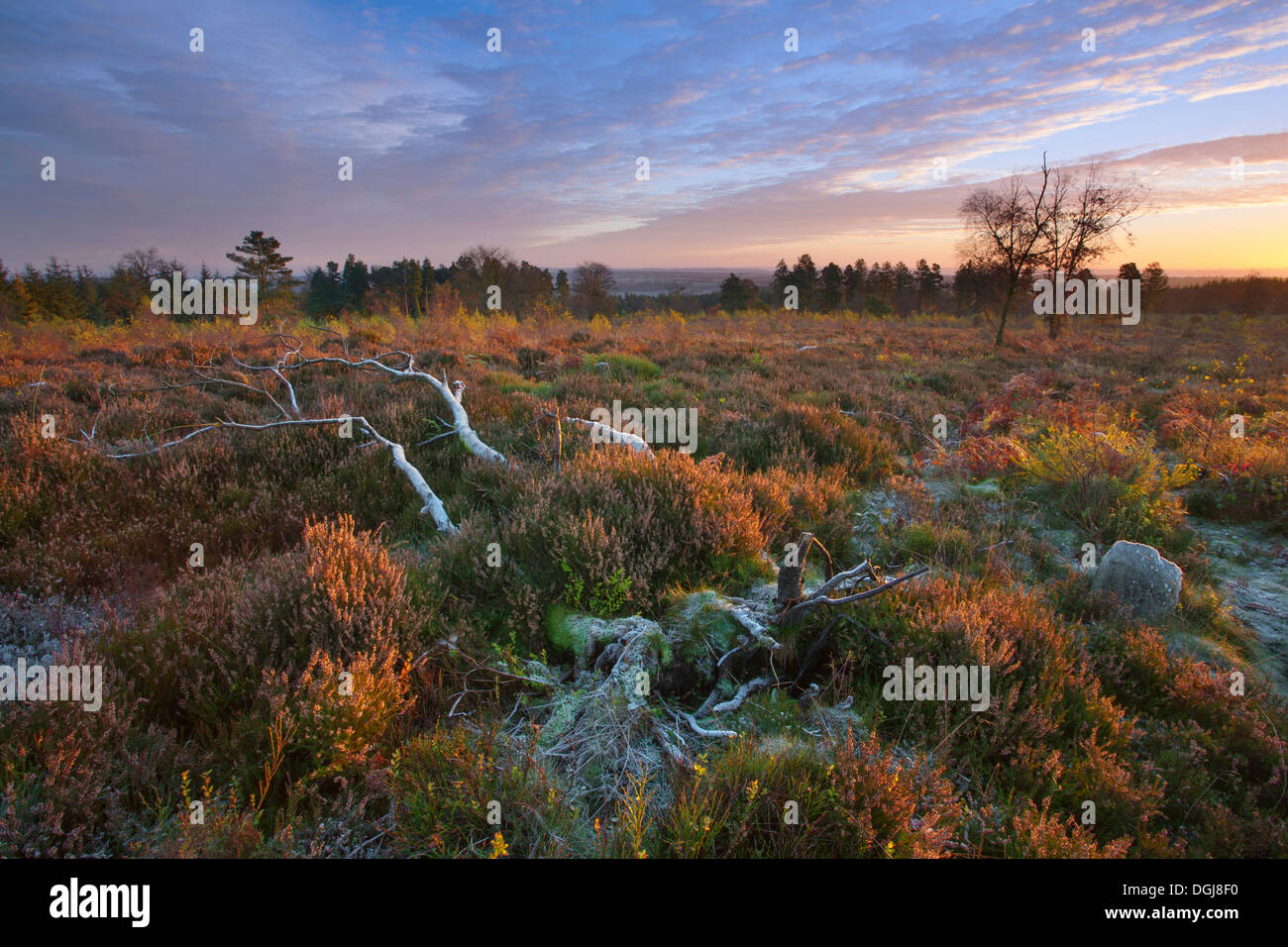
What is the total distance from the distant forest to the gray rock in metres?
23.1

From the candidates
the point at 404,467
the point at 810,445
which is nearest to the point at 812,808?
the point at 404,467

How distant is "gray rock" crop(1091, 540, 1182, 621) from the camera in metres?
3.92

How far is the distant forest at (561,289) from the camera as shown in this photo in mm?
34531

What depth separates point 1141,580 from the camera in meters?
4.02

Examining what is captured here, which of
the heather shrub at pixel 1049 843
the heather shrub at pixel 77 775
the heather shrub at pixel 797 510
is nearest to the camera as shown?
the heather shrub at pixel 77 775

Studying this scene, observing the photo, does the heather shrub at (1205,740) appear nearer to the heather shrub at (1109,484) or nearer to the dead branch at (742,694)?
the dead branch at (742,694)

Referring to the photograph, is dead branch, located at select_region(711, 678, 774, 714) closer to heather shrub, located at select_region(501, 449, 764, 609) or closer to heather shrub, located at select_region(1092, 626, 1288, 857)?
heather shrub, located at select_region(501, 449, 764, 609)

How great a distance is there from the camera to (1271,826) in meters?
2.25

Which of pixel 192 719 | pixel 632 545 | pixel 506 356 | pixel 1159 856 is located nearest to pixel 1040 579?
pixel 1159 856

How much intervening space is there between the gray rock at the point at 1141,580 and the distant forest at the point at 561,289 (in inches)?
909

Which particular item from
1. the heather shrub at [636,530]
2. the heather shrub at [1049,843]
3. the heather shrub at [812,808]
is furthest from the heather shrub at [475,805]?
the heather shrub at [1049,843]

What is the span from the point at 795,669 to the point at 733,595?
738 millimetres

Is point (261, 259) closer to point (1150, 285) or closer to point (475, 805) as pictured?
point (475, 805)

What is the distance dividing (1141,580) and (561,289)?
4142cm
